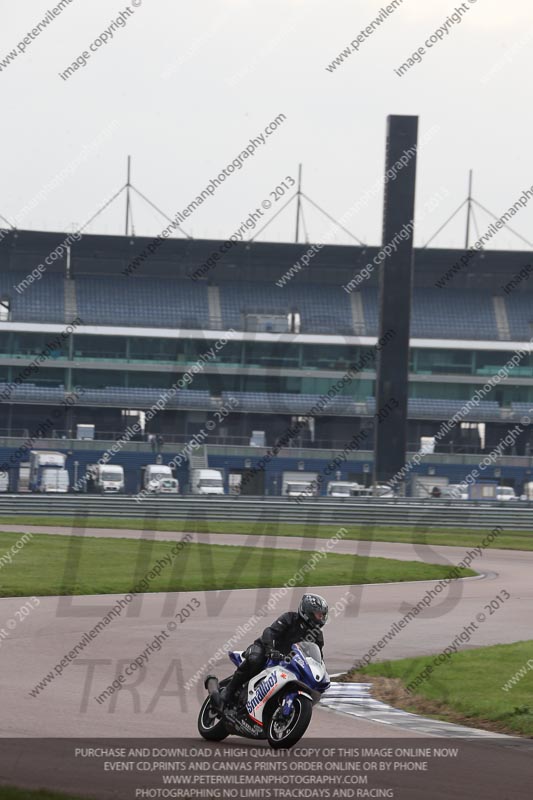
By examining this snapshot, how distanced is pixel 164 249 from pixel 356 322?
40.6 feet

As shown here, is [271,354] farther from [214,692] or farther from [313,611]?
[313,611]

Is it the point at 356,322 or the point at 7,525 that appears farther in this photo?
the point at 356,322

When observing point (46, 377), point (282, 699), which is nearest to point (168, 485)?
point (46, 377)

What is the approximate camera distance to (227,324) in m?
72.2

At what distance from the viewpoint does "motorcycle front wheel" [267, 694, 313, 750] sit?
340 inches

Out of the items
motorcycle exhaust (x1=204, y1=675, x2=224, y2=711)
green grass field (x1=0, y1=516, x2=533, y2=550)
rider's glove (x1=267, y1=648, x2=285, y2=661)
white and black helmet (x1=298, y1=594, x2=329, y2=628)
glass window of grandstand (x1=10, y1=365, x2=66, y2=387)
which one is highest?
glass window of grandstand (x1=10, y1=365, x2=66, y2=387)

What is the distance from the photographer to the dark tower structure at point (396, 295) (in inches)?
1928

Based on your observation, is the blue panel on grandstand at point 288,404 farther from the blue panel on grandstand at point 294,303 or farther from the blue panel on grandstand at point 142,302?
the blue panel on grandstand at point 142,302

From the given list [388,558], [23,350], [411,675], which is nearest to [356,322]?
[23,350]

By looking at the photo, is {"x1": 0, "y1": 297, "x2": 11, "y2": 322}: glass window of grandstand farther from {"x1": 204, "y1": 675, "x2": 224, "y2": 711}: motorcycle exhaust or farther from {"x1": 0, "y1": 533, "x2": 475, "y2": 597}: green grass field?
{"x1": 204, "y1": 675, "x2": 224, "y2": 711}: motorcycle exhaust

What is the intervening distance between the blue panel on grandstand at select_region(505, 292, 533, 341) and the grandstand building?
93 millimetres

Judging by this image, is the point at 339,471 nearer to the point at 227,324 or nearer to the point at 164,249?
the point at 227,324

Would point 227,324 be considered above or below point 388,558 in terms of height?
above

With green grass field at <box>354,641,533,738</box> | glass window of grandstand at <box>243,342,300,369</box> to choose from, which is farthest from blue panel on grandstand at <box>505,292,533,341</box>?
green grass field at <box>354,641,533,738</box>
